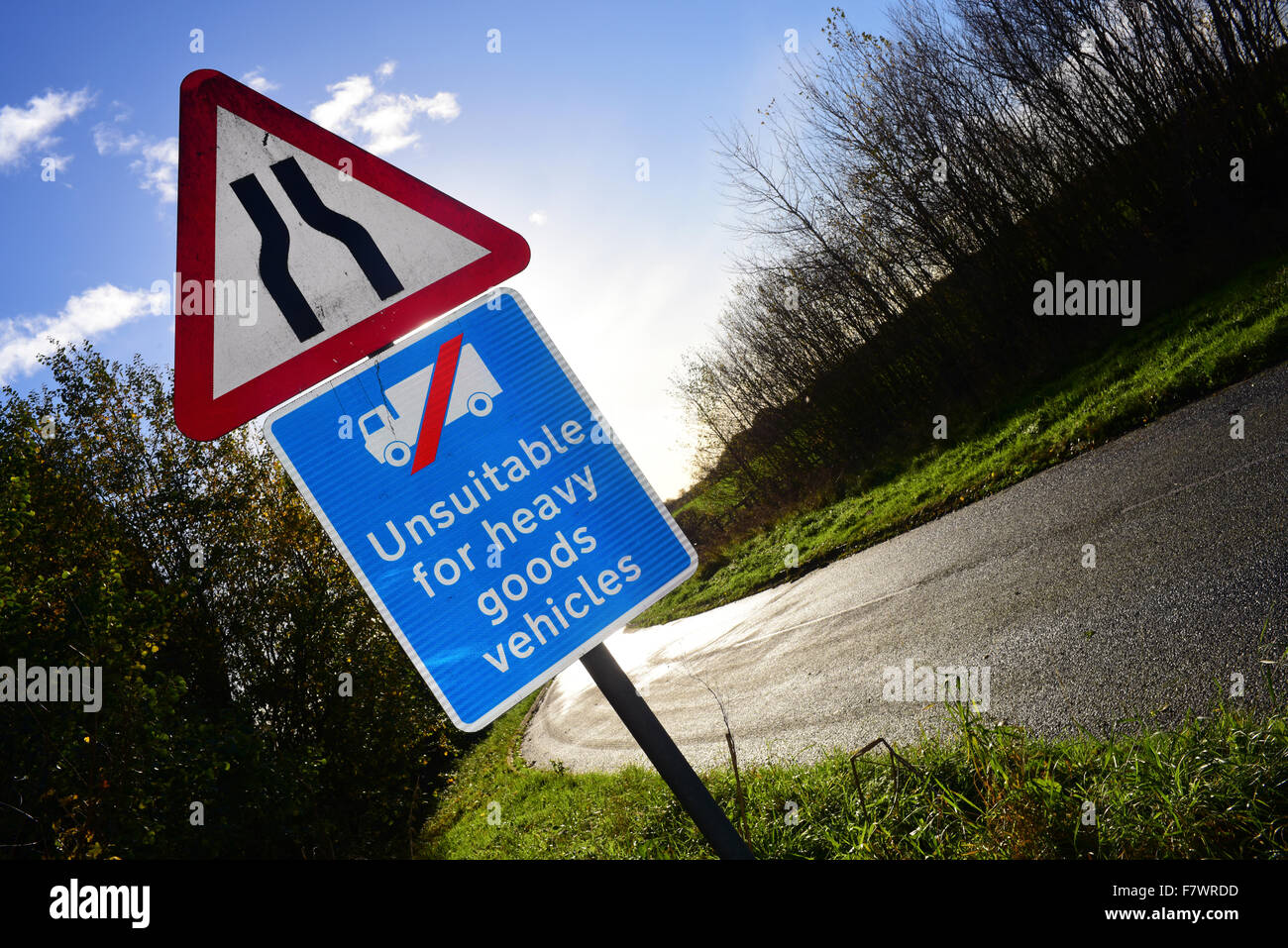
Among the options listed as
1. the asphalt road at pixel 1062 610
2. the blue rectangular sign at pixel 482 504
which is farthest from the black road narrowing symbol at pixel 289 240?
the asphalt road at pixel 1062 610

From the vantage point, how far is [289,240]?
145cm

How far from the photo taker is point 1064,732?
12.6 feet

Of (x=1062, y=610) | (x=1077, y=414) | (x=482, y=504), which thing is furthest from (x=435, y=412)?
(x=1077, y=414)

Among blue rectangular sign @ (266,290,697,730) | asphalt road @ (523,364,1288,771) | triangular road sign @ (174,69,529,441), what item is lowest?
asphalt road @ (523,364,1288,771)

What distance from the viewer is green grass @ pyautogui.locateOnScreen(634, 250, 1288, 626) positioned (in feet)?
27.1

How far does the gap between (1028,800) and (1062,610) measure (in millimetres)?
3345

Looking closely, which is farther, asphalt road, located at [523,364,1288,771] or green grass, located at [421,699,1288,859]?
asphalt road, located at [523,364,1288,771]

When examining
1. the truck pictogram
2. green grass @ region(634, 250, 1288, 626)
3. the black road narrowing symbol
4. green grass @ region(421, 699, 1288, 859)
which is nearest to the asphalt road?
green grass @ region(634, 250, 1288, 626)

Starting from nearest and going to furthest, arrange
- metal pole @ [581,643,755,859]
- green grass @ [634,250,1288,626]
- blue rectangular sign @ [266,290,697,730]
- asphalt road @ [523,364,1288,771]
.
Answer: metal pole @ [581,643,755,859] < blue rectangular sign @ [266,290,697,730] < asphalt road @ [523,364,1288,771] < green grass @ [634,250,1288,626]

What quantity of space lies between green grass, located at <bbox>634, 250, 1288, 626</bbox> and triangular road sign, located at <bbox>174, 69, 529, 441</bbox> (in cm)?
956

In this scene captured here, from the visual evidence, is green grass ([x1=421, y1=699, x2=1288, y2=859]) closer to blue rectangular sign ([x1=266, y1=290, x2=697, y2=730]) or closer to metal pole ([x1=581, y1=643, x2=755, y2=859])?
metal pole ([x1=581, y1=643, x2=755, y2=859])

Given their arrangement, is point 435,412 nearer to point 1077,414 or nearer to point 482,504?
point 482,504
